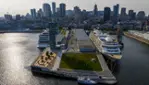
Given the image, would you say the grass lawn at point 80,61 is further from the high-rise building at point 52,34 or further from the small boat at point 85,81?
the high-rise building at point 52,34

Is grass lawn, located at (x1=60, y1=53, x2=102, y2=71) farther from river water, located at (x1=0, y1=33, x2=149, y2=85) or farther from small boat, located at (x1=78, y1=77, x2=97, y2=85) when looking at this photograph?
river water, located at (x1=0, y1=33, x2=149, y2=85)

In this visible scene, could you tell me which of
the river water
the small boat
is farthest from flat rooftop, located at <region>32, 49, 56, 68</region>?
the small boat

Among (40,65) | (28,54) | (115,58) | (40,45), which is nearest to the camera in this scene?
(40,65)

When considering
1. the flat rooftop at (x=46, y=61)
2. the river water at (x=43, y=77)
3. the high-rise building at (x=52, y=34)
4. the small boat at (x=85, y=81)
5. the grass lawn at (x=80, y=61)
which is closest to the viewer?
the small boat at (x=85, y=81)

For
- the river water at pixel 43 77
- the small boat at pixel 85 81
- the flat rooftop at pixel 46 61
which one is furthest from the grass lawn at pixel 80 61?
the river water at pixel 43 77

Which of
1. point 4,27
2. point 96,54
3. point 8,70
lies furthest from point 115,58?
point 4,27

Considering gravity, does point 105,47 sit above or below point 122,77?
above

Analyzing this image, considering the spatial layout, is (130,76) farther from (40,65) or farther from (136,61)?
(40,65)

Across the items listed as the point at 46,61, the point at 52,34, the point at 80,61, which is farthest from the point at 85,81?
the point at 52,34

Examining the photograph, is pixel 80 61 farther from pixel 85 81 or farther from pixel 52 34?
pixel 52 34
